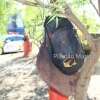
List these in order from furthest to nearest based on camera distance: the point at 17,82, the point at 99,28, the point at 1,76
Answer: the point at 1,76, the point at 17,82, the point at 99,28

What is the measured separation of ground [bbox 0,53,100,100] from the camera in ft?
26.4

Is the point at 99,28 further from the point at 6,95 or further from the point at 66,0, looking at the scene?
the point at 6,95

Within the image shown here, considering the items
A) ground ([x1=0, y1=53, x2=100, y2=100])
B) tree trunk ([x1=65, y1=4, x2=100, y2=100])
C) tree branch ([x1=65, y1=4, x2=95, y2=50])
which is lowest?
ground ([x1=0, y1=53, x2=100, y2=100])

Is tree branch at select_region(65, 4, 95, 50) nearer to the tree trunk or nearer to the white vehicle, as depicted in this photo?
the tree trunk

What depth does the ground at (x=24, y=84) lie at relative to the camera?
26.4 feet

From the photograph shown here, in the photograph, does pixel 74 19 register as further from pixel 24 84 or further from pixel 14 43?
pixel 14 43

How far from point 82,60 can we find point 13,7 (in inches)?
42.4

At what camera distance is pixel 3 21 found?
519 centimetres

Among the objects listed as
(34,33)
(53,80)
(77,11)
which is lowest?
(53,80)

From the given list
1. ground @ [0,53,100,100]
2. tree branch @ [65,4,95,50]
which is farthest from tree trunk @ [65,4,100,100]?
ground @ [0,53,100,100]

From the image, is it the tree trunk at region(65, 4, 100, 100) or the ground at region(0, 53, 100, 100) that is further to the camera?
the ground at region(0, 53, 100, 100)

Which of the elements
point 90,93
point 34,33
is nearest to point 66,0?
point 34,33

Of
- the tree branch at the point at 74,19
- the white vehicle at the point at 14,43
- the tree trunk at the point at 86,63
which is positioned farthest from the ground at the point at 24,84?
the white vehicle at the point at 14,43

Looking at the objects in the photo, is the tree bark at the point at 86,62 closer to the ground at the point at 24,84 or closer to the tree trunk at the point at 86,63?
the tree trunk at the point at 86,63
